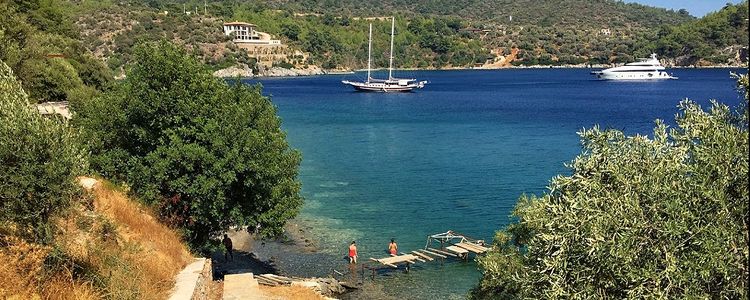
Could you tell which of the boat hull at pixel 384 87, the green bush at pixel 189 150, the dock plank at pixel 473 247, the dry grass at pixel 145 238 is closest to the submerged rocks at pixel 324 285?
the green bush at pixel 189 150

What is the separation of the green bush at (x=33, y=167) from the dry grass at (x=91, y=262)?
45cm

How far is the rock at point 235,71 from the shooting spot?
169438 millimetres

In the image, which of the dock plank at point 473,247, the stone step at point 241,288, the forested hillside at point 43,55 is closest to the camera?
the stone step at point 241,288

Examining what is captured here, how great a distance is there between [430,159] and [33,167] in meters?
48.7

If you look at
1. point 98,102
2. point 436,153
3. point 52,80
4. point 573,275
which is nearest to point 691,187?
point 573,275

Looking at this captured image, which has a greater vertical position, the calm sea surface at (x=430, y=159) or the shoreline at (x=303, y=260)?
the calm sea surface at (x=430, y=159)

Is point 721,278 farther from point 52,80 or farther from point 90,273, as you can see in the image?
point 52,80

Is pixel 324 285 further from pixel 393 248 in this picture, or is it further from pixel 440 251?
pixel 440 251

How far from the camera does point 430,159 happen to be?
57469mm

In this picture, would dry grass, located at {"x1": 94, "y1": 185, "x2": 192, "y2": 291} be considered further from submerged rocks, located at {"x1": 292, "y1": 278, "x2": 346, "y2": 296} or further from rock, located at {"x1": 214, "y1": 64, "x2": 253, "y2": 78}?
rock, located at {"x1": 214, "y1": 64, "x2": 253, "y2": 78}

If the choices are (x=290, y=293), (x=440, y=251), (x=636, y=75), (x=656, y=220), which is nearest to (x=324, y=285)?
(x=290, y=293)

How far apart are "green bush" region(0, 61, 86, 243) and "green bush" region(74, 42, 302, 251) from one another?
8.88m

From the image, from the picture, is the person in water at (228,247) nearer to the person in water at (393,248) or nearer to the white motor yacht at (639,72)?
the person in water at (393,248)

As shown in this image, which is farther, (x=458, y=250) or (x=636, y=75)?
(x=636, y=75)
